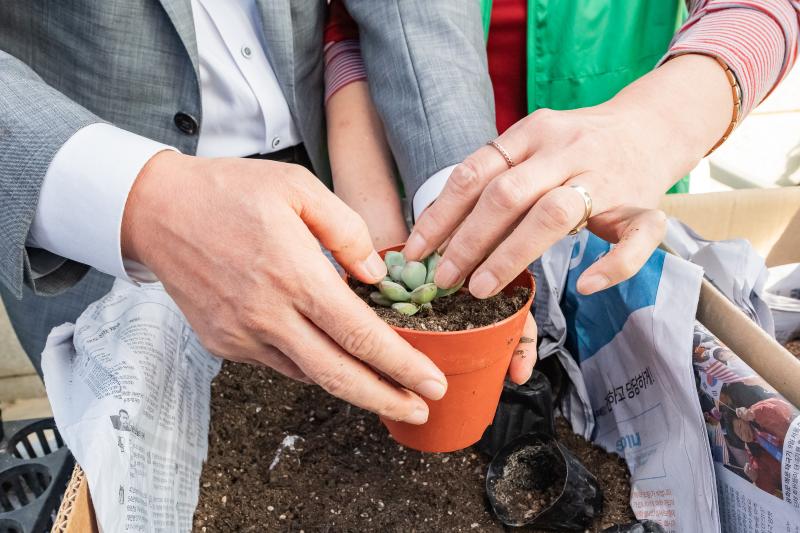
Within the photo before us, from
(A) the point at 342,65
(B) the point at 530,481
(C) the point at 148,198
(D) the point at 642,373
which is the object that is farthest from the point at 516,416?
(A) the point at 342,65

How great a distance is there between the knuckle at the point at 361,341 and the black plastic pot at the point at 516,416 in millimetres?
398

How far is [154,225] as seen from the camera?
623 millimetres

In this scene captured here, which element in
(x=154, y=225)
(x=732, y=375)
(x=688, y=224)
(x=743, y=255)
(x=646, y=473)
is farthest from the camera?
(x=688, y=224)

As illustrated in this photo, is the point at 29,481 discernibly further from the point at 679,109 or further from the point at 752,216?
the point at 752,216

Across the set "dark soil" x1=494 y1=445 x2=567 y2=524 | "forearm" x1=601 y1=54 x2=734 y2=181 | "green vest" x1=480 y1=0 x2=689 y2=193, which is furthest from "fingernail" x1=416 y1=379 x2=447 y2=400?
"green vest" x1=480 y1=0 x2=689 y2=193

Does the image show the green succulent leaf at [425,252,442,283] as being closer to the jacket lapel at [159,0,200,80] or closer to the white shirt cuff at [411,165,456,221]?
the white shirt cuff at [411,165,456,221]

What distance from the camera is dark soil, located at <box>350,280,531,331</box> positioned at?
0.70 metres

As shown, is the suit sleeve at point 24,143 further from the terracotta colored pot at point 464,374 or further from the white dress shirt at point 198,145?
the terracotta colored pot at point 464,374

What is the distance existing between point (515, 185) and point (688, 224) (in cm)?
68

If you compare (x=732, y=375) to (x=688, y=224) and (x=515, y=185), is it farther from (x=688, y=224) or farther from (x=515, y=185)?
(x=688, y=224)

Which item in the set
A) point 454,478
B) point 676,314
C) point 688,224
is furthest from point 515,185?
point 688,224

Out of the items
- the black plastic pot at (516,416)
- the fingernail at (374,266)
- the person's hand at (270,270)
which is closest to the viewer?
the person's hand at (270,270)

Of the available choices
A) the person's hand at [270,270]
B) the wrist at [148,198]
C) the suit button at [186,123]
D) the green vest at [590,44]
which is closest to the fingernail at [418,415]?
the person's hand at [270,270]

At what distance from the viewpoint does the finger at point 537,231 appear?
0.62 meters
